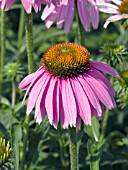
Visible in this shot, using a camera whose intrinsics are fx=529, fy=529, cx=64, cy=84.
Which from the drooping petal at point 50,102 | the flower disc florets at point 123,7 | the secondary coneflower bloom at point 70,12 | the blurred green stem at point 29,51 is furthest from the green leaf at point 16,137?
the flower disc florets at point 123,7

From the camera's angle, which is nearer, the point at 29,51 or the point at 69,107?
the point at 69,107

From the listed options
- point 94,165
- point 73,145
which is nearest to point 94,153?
point 94,165

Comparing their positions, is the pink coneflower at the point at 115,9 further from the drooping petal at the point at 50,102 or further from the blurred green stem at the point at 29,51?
the drooping petal at the point at 50,102

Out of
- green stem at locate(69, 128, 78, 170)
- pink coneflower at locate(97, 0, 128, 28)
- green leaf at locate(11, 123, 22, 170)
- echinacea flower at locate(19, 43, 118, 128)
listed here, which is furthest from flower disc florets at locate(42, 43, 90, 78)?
pink coneflower at locate(97, 0, 128, 28)

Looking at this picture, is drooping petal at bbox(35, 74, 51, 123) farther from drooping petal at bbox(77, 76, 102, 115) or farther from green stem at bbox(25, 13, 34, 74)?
green stem at bbox(25, 13, 34, 74)

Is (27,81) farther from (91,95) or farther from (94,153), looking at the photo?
(94,153)

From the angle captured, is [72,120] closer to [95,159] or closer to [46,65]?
[46,65]
